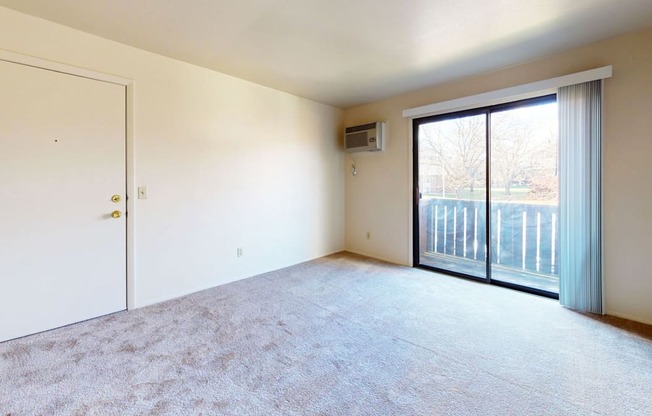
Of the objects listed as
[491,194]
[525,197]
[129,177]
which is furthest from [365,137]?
[129,177]

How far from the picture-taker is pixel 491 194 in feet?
11.2

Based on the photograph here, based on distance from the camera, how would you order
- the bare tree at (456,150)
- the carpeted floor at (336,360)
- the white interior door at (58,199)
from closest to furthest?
1. the carpeted floor at (336,360)
2. the white interior door at (58,199)
3. the bare tree at (456,150)

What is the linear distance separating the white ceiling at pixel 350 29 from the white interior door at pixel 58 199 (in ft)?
1.87

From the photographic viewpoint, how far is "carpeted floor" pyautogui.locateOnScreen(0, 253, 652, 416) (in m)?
1.58

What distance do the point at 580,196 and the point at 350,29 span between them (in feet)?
8.15

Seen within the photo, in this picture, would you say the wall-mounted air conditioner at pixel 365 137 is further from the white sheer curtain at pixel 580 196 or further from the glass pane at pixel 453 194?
the white sheer curtain at pixel 580 196

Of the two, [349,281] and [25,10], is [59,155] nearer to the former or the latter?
[25,10]

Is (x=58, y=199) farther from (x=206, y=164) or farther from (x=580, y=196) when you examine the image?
(x=580, y=196)

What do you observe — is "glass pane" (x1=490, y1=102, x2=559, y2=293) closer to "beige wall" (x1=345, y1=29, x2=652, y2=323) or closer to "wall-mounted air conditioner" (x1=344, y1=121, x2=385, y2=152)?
"beige wall" (x1=345, y1=29, x2=652, y2=323)

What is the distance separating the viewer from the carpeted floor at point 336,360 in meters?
1.58

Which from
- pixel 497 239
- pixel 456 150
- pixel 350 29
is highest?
pixel 350 29

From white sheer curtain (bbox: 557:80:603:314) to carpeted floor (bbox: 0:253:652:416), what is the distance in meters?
0.25

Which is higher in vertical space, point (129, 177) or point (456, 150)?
point (456, 150)

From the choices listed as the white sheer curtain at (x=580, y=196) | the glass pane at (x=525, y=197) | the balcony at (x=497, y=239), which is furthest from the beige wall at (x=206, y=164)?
the white sheer curtain at (x=580, y=196)
